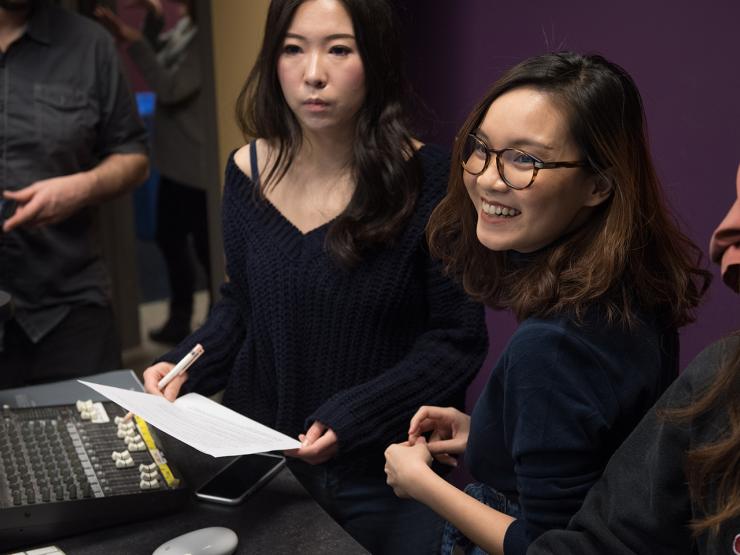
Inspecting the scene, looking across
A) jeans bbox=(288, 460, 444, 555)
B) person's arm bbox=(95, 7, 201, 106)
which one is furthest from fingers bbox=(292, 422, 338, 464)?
person's arm bbox=(95, 7, 201, 106)

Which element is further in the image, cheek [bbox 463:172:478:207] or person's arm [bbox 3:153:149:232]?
person's arm [bbox 3:153:149:232]

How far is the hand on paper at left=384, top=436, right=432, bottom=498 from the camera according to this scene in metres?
1.17

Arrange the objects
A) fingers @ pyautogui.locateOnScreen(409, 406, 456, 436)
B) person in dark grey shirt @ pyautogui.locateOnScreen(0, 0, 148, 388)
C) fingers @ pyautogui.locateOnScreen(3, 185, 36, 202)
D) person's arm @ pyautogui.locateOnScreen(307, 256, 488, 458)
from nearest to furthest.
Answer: fingers @ pyautogui.locateOnScreen(409, 406, 456, 436) → person's arm @ pyautogui.locateOnScreen(307, 256, 488, 458) → fingers @ pyautogui.locateOnScreen(3, 185, 36, 202) → person in dark grey shirt @ pyautogui.locateOnScreen(0, 0, 148, 388)

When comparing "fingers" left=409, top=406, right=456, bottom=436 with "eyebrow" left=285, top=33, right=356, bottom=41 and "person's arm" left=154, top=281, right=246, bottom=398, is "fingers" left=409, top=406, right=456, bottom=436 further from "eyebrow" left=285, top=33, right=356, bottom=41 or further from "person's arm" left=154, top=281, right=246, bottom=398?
"eyebrow" left=285, top=33, right=356, bottom=41

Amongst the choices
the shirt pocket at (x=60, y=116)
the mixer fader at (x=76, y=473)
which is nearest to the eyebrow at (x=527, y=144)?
the mixer fader at (x=76, y=473)

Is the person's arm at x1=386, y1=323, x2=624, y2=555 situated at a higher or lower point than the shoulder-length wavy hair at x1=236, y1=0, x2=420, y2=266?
lower

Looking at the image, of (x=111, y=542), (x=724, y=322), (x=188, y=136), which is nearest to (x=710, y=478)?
(x=111, y=542)

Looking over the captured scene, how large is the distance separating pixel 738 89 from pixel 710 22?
147 millimetres

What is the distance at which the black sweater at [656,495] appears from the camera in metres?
0.79

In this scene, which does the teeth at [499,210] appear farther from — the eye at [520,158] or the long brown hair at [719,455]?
the long brown hair at [719,455]

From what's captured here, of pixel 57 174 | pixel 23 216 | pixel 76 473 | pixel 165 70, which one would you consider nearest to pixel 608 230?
pixel 76 473

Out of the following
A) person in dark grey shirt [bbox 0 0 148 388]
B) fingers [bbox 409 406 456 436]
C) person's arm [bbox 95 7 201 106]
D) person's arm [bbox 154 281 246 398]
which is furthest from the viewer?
person's arm [bbox 95 7 201 106]

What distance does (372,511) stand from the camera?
149cm

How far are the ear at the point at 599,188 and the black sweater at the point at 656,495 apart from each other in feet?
0.97
